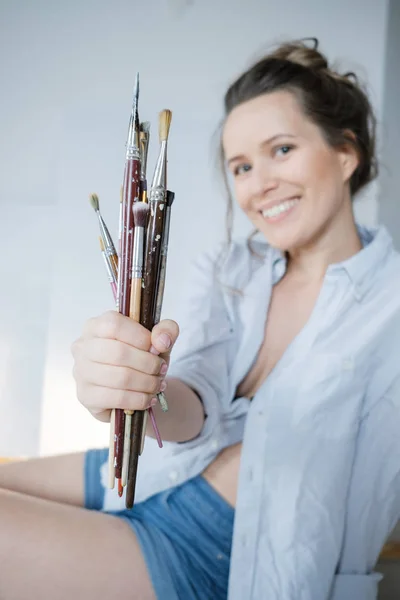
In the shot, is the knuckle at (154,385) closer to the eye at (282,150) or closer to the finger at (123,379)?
the finger at (123,379)

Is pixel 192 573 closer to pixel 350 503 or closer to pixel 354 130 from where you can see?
pixel 350 503

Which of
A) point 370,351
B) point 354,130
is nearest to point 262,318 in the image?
point 370,351

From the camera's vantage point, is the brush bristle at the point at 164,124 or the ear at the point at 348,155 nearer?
the brush bristle at the point at 164,124

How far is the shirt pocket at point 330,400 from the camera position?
52 centimetres

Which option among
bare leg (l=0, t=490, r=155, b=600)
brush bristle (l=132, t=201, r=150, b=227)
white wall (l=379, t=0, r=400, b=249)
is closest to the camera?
brush bristle (l=132, t=201, r=150, b=227)

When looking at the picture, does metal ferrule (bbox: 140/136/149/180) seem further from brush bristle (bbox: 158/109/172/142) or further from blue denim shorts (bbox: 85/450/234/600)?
blue denim shorts (bbox: 85/450/234/600)

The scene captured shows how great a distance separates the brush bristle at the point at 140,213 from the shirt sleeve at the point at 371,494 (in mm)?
A: 389

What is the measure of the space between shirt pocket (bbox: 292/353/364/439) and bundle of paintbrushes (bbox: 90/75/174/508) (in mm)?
273

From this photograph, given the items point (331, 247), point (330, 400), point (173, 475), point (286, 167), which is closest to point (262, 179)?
point (286, 167)

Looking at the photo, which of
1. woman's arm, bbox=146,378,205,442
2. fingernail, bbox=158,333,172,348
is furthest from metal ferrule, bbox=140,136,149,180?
woman's arm, bbox=146,378,205,442

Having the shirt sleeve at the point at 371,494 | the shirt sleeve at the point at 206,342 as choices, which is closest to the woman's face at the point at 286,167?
the shirt sleeve at the point at 206,342

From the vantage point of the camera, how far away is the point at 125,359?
0.30m

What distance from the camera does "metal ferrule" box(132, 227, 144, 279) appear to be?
0.93ft

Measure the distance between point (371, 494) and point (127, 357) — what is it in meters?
0.38
